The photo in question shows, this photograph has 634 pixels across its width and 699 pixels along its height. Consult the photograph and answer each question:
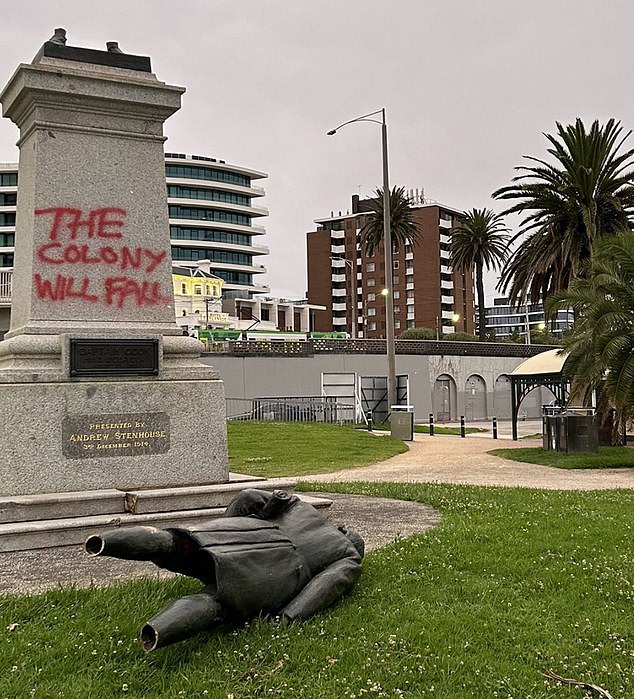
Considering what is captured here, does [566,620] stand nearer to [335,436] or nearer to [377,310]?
[335,436]

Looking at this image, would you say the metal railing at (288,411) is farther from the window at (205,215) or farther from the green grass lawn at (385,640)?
the window at (205,215)

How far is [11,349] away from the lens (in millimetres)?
8648

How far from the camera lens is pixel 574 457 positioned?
2234 cm

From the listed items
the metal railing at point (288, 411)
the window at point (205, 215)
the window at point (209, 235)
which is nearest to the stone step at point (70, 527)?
the metal railing at point (288, 411)

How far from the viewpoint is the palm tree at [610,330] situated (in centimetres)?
1858

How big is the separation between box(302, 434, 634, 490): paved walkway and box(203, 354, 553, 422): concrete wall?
1820 cm

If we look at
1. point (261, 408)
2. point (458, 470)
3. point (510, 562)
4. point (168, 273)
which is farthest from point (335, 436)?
point (510, 562)

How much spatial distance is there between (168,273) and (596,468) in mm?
14374

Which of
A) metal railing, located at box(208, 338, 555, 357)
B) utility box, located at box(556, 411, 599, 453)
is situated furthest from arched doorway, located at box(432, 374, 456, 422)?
utility box, located at box(556, 411, 599, 453)

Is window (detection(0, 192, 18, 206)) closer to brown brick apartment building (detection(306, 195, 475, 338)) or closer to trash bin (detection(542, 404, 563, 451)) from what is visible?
brown brick apartment building (detection(306, 195, 475, 338))

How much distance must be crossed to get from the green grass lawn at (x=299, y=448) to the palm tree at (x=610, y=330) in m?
5.92

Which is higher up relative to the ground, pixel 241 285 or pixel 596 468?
pixel 241 285

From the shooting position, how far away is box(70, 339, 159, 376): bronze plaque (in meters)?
8.80

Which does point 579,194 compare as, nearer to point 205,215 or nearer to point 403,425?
point 403,425
